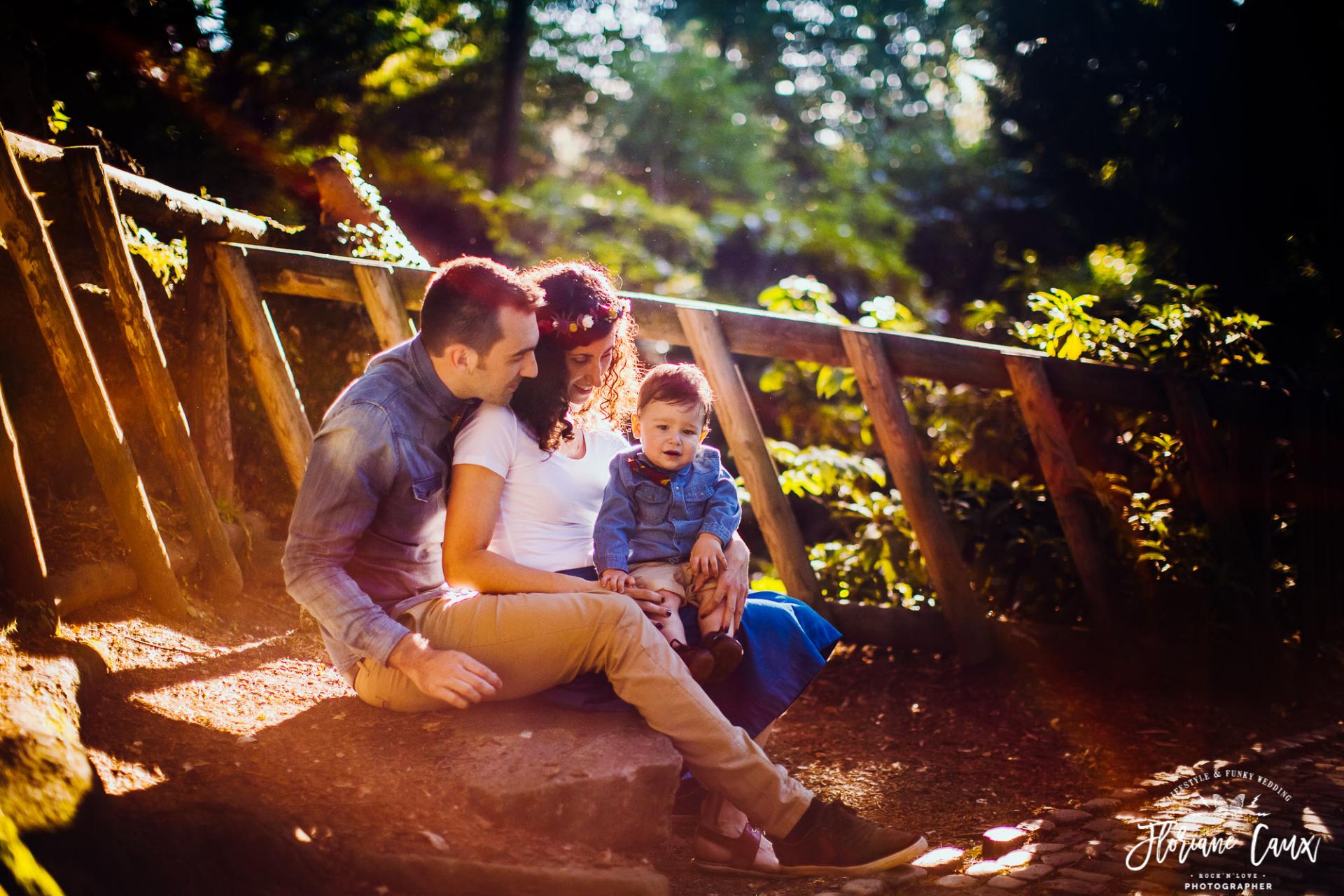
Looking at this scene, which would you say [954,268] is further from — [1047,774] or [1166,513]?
[1047,774]

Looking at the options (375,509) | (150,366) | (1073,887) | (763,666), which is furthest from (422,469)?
(1073,887)

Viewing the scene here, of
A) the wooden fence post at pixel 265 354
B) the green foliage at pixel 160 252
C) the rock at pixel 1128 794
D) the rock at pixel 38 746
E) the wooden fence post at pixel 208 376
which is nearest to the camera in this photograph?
the rock at pixel 38 746

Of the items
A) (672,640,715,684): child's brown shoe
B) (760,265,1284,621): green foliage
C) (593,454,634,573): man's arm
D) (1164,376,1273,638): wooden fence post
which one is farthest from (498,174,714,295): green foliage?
(672,640,715,684): child's brown shoe

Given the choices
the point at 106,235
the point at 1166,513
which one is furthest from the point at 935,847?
the point at 106,235

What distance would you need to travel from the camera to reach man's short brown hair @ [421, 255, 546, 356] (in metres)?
2.80

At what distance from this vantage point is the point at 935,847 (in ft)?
10.6

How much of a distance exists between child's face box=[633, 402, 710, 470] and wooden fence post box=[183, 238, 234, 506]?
7.69ft

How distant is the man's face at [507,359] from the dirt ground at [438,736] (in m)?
0.96

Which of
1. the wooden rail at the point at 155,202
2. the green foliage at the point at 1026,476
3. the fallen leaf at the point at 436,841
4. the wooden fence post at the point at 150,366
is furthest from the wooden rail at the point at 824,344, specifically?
the fallen leaf at the point at 436,841

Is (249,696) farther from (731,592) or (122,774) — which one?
(731,592)

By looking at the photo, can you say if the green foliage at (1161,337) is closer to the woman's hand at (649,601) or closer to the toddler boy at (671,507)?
the toddler boy at (671,507)

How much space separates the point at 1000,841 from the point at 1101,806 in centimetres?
72

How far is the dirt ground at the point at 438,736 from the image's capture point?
2.35 meters

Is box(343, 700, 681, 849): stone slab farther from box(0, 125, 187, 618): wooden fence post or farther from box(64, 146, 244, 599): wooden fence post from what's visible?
box(64, 146, 244, 599): wooden fence post
